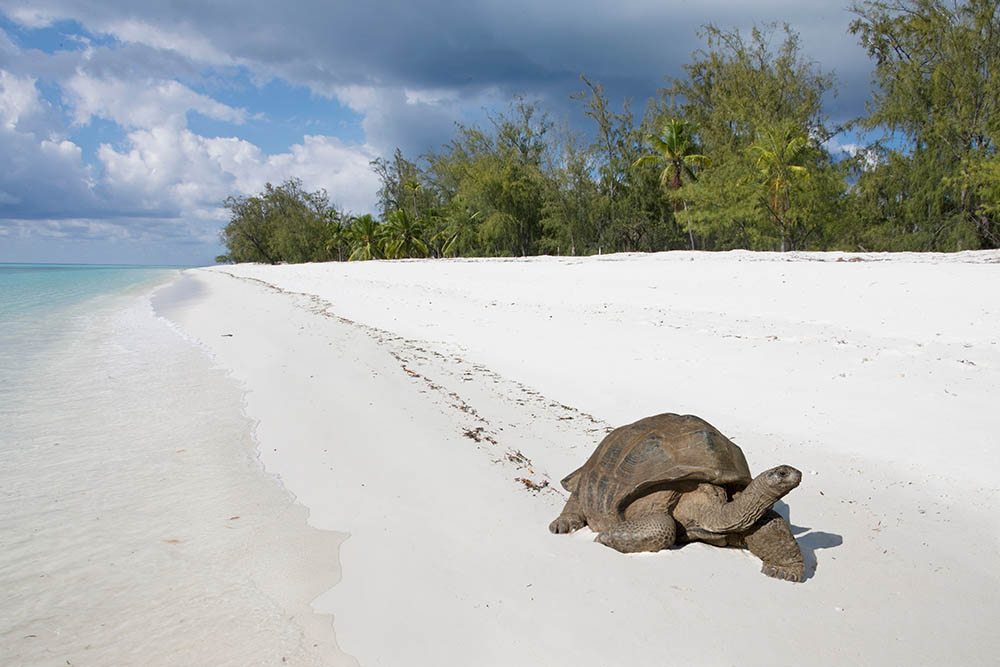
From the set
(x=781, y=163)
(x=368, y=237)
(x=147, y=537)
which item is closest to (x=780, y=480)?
(x=147, y=537)

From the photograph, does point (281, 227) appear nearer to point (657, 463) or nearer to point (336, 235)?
point (336, 235)

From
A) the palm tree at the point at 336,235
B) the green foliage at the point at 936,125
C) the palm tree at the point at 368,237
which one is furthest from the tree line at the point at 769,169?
the palm tree at the point at 336,235

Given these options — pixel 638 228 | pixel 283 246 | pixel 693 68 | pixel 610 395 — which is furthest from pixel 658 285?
pixel 283 246

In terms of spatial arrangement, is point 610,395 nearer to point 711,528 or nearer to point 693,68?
point 711,528

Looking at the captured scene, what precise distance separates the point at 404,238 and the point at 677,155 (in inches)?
1041

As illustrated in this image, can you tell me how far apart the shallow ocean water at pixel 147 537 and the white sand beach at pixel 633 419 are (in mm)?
231

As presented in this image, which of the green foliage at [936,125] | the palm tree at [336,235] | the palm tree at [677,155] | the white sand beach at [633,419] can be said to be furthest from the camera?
the palm tree at [336,235]

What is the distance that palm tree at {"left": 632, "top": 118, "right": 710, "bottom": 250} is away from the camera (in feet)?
104

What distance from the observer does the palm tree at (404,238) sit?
49.3m

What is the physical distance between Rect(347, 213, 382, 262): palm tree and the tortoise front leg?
173ft

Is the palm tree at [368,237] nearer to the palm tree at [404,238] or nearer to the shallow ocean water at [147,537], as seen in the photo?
the palm tree at [404,238]

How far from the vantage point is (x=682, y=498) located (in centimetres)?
334

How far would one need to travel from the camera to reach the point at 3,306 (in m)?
22.4

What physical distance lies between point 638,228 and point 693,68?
35.5ft
